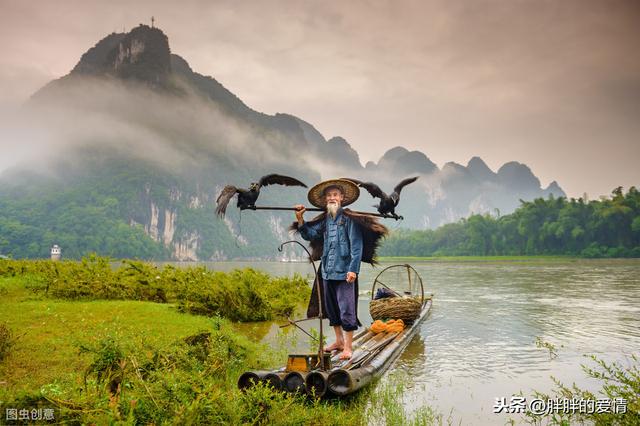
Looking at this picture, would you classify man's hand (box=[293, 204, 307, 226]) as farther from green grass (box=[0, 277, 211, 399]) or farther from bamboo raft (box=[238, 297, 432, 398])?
green grass (box=[0, 277, 211, 399])

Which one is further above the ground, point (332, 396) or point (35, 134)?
point (35, 134)

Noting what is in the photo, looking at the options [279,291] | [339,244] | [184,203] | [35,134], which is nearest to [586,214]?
[279,291]

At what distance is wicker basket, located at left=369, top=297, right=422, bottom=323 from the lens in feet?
31.4

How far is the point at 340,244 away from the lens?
6039 mm

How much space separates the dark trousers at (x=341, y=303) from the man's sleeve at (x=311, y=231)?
0.66 meters

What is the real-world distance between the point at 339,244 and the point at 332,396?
2.00 m

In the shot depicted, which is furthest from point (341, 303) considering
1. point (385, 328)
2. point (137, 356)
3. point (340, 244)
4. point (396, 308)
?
point (396, 308)

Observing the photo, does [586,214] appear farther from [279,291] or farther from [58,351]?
[58,351]

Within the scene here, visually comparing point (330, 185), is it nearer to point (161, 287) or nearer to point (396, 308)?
point (396, 308)

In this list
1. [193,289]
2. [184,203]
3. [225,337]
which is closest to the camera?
[225,337]

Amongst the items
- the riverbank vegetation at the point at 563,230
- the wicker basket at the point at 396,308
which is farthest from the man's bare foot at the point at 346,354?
the riverbank vegetation at the point at 563,230

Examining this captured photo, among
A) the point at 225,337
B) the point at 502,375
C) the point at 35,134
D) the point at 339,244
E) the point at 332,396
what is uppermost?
the point at 35,134

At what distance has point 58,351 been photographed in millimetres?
5695

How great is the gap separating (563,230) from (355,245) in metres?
73.1
